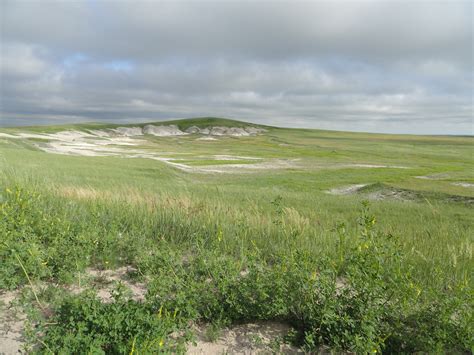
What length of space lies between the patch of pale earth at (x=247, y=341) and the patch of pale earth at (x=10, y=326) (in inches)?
80.3

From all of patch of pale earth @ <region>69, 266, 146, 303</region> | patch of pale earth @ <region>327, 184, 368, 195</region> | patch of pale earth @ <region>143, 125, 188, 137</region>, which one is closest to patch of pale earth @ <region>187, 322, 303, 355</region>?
patch of pale earth @ <region>69, 266, 146, 303</region>

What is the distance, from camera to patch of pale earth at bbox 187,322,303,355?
3617 millimetres

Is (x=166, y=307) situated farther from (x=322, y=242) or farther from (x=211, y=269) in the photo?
(x=322, y=242)

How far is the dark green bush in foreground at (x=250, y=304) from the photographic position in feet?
10.8

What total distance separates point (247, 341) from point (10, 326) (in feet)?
10.0

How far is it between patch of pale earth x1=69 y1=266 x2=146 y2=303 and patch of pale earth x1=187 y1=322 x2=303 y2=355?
1.27 metres

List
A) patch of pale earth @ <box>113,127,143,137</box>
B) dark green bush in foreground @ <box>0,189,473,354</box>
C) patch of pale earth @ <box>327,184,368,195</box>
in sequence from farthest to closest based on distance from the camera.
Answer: patch of pale earth @ <box>113,127,143,137</box> → patch of pale earth @ <box>327,184,368,195</box> → dark green bush in foreground @ <box>0,189,473,354</box>

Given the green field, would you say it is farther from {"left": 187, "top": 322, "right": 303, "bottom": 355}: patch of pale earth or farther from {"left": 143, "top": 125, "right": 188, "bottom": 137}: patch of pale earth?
{"left": 143, "top": 125, "right": 188, "bottom": 137}: patch of pale earth

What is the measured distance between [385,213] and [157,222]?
1168cm

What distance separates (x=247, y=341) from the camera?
3.78 m

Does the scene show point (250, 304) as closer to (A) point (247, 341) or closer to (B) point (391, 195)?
(A) point (247, 341)

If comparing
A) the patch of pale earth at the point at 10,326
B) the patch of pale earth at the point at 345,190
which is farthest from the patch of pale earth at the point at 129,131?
the patch of pale earth at the point at 10,326

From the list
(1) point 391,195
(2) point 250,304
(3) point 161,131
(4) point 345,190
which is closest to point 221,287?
(2) point 250,304

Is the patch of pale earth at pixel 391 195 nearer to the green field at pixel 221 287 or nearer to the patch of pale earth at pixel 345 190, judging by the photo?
the patch of pale earth at pixel 345 190
